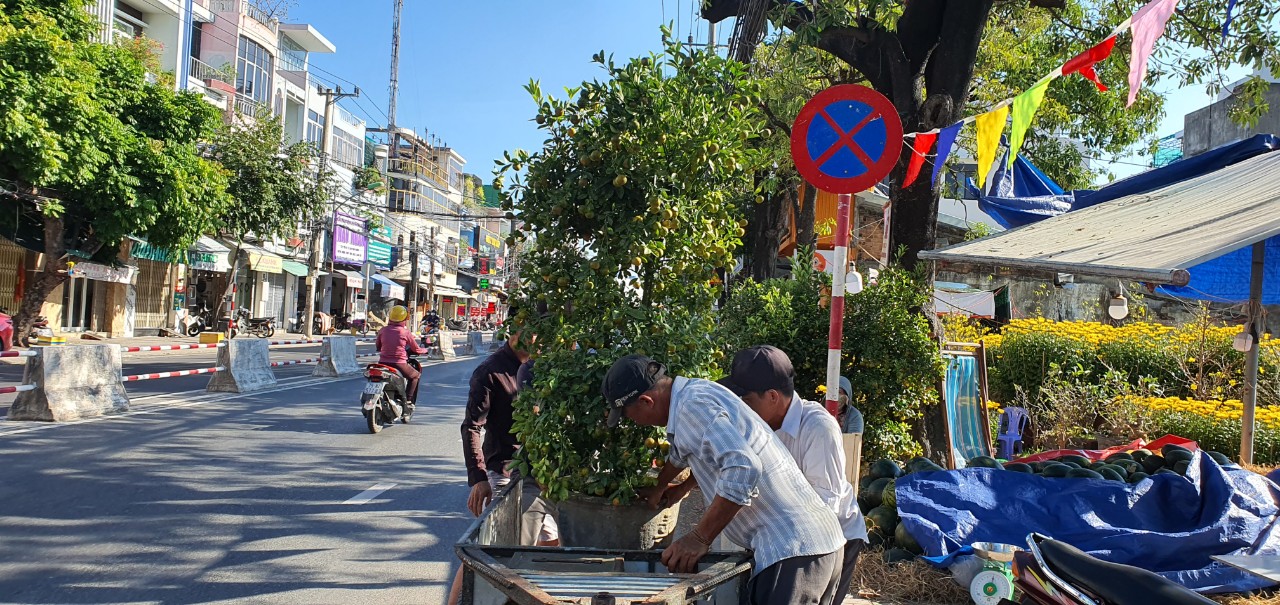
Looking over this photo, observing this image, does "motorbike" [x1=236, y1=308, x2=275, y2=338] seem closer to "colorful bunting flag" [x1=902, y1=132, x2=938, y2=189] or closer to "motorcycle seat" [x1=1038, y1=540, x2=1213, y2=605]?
"colorful bunting flag" [x1=902, y1=132, x2=938, y2=189]

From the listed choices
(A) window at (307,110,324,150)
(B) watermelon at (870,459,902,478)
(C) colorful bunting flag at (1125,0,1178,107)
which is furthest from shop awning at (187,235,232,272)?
(C) colorful bunting flag at (1125,0,1178,107)

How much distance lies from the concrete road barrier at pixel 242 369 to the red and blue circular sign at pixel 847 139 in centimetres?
1189

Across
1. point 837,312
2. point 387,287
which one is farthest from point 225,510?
point 387,287

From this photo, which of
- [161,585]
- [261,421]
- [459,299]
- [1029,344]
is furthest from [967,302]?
[459,299]

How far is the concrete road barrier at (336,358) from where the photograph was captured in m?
Result: 18.4

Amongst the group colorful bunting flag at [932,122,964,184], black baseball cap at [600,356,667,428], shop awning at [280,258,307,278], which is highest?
A: shop awning at [280,258,307,278]

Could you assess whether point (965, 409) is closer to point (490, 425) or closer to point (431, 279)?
point (490, 425)

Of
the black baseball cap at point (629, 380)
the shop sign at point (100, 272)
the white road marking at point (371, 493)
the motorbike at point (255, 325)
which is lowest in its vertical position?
the white road marking at point (371, 493)

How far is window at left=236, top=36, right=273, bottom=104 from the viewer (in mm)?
33250

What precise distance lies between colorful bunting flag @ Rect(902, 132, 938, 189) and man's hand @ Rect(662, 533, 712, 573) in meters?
4.74

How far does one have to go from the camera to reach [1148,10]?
4.45m

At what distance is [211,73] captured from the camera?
3244cm

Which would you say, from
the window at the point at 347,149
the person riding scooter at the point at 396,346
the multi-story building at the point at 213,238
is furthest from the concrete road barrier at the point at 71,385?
the window at the point at 347,149

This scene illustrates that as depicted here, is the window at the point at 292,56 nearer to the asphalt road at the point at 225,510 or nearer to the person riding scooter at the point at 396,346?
the asphalt road at the point at 225,510
